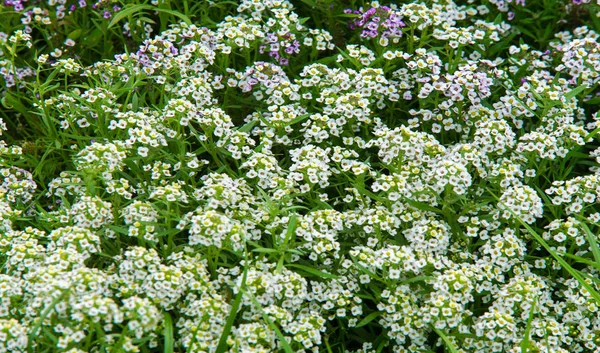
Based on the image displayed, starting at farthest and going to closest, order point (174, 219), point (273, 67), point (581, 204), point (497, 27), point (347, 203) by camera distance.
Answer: point (497, 27)
point (273, 67)
point (347, 203)
point (581, 204)
point (174, 219)

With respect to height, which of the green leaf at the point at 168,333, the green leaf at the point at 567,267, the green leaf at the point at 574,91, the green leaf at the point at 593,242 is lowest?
the green leaf at the point at 168,333

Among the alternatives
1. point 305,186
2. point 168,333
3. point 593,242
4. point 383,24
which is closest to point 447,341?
point 593,242

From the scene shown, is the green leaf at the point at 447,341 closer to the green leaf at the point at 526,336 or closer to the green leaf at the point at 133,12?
the green leaf at the point at 526,336

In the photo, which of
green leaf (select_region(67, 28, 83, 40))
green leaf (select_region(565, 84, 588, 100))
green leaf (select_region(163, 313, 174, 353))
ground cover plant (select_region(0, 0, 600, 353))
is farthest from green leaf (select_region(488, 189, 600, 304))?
green leaf (select_region(67, 28, 83, 40))

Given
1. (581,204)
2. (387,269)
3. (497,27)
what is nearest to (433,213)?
(387,269)

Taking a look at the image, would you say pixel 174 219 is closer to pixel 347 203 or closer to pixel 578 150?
pixel 347 203

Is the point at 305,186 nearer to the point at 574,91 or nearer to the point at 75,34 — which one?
the point at 574,91

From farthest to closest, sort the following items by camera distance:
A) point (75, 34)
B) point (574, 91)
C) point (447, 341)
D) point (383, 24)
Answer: point (75, 34) < point (383, 24) < point (574, 91) < point (447, 341)

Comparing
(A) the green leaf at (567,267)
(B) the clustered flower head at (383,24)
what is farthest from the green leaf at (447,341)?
(B) the clustered flower head at (383,24)
